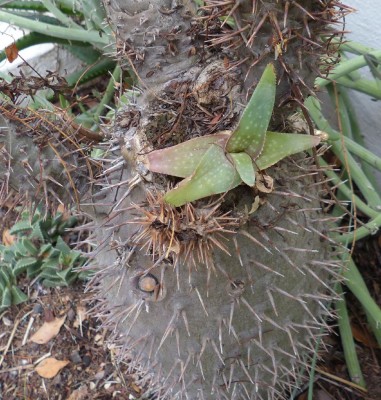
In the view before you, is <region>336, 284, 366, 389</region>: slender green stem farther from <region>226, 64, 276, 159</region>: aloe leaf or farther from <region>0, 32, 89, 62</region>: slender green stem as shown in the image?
<region>0, 32, 89, 62</region>: slender green stem

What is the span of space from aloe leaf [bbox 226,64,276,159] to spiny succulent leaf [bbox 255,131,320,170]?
0.4 inches

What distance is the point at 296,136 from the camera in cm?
58

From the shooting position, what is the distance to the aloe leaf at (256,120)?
0.54 m

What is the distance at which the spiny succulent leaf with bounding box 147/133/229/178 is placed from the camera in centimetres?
56

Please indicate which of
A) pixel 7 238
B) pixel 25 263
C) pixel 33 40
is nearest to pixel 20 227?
pixel 25 263

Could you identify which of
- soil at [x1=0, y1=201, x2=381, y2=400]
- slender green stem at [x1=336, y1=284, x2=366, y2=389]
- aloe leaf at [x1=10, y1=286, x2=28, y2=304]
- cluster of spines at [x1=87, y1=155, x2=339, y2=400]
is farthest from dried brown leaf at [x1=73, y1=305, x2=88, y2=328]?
slender green stem at [x1=336, y1=284, x2=366, y2=389]

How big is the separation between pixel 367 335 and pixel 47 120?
75 cm

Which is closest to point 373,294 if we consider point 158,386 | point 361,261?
point 361,261

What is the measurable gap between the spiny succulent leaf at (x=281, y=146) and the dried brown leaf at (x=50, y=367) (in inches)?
32.0

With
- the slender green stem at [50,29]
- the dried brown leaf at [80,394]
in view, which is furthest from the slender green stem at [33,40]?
the dried brown leaf at [80,394]

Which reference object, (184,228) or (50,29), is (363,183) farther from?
(50,29)

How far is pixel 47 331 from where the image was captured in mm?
1254

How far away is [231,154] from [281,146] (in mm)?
55

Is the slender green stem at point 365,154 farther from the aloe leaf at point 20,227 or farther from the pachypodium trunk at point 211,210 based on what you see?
the aloe leaf at point 20,227
